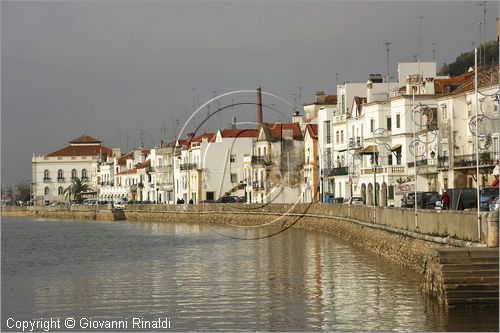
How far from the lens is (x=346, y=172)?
291 feet

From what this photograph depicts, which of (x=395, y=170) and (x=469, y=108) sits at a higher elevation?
(x=469, y=108)

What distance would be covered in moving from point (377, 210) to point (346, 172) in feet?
118

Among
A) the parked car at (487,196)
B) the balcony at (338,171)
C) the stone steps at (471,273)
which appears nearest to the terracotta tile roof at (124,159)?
the balcony at (338,171)

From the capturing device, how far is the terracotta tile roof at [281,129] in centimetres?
10756

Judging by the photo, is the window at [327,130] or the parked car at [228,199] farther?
the parked car at [228,199]

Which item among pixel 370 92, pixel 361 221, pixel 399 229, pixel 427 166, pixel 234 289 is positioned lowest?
pixel 234 289

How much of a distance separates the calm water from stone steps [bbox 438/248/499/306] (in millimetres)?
360

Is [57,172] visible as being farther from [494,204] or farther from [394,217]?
[494,204]

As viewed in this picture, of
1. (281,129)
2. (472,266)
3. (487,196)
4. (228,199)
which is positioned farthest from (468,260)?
(228,199)

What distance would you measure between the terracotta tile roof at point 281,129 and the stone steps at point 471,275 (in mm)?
78662

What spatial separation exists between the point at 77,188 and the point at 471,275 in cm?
15710

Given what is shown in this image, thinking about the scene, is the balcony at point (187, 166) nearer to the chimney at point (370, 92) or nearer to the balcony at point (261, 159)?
the balcony at point (261, 159)

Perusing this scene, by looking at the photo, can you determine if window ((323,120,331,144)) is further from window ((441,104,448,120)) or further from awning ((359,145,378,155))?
window ((441,104,448,120))

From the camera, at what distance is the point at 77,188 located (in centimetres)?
18075
